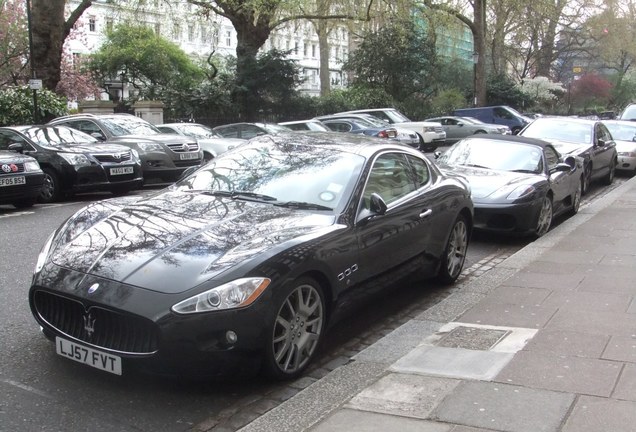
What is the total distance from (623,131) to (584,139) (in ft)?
19.5

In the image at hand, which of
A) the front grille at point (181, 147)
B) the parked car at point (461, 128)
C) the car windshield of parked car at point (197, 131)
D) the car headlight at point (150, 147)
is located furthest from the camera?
the parked car at point (461, 128)

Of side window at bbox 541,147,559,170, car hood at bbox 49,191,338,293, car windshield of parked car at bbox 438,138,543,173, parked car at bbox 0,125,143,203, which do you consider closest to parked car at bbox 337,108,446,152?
side window at bbox 541,147,559,170

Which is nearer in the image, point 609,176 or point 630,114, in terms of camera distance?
point 609,176

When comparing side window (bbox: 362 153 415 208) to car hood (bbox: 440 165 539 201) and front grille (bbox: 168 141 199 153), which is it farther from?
front grille (bbox: 168 141 199 153)

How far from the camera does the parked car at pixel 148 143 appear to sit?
1370cm

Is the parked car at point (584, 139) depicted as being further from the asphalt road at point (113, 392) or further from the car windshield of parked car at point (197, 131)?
the asphalt road at point (113, 392)

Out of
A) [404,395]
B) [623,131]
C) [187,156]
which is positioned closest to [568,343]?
[404,395]

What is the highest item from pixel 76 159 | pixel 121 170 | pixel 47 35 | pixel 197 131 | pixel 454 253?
pixel 47 35

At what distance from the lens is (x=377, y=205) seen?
4941 millimetres

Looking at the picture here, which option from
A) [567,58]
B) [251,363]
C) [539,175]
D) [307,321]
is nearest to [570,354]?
[307,321]

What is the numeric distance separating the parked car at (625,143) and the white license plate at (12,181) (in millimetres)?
15168

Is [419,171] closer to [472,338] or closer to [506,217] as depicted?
[472,338]

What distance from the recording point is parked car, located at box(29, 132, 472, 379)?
3689 mm

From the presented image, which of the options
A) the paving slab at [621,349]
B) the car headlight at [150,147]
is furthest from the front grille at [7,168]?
the paving slab at [621,349]
